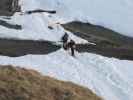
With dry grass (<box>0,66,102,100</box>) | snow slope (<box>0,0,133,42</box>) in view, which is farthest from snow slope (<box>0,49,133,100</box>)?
snow slope (<box>0,0,133,42</box>)

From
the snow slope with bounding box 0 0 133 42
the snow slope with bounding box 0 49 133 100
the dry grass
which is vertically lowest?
the snow slope with bounding box 0 0 133 42

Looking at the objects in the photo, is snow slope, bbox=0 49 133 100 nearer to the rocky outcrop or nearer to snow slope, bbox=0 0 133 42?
snow slope, bbox=0 0 133 42

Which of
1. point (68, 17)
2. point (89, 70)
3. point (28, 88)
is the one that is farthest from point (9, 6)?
point (28, 88)

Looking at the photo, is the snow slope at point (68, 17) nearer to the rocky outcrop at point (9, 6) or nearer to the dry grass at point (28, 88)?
the rocky outcrop at point (9, 6)

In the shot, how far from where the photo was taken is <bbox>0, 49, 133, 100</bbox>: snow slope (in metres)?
23.3

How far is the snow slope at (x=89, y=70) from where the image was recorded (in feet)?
76.5

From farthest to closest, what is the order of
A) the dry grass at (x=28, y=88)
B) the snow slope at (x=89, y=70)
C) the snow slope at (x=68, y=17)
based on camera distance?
the snow slope at (x=68, y=17)
the snow slope at (x=89, y=70)
the dry grass at (x=28, y=88)

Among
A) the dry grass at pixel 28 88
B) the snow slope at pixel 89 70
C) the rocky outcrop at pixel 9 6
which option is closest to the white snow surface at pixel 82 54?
the snow slope at pixel 89 70

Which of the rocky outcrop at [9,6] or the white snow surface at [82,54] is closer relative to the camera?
the white snow surface at [82,54]

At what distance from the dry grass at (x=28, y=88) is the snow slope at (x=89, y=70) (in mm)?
4578

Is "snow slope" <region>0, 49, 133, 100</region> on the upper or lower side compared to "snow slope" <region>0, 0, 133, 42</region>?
upper

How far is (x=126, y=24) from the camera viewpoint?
1905 inches

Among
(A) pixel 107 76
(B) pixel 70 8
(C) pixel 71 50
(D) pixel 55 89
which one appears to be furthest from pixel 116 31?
(D) pixel 55 89

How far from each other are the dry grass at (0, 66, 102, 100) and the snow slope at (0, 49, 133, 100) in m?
4.58
